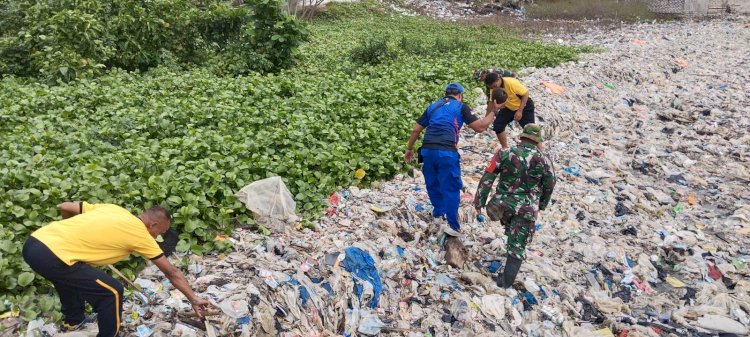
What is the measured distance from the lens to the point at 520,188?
473cm

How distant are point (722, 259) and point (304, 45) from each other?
1226cm

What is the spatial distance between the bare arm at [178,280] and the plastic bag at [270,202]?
66.9 inches

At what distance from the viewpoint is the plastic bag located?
5.30 metres

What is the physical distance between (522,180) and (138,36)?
32.1 feet

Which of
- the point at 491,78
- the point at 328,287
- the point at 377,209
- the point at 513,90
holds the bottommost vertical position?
the point at 328,287

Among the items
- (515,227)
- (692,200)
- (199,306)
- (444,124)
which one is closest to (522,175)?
(515,227)

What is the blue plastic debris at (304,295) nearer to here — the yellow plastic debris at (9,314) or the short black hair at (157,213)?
the short black hair at (157,213)

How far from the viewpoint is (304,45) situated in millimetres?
15625

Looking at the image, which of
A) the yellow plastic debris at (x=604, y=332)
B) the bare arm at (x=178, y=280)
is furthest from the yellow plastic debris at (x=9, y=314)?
the yellow plastic debris at (x=604, y=332)

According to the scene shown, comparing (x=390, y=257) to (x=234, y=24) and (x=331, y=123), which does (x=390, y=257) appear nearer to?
(x=331, y=123)

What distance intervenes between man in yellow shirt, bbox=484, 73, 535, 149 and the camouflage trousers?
8.47 feet

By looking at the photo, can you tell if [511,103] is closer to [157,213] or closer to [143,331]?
[157,213]

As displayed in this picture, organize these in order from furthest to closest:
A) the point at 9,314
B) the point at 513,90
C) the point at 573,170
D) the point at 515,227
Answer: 1. the point at 573,170
2. the point at 513,90
3. the point at 515,227
4. the point at 9,314

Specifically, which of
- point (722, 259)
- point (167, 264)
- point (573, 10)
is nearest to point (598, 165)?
point (722, 259)
